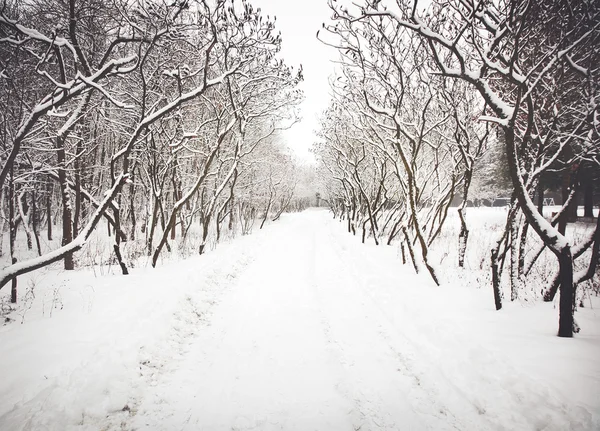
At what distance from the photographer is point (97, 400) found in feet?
9.99

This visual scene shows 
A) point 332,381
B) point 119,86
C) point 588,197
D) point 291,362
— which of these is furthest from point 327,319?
point 588,197

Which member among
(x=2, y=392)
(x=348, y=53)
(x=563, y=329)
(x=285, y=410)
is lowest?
(x=285, y=410)

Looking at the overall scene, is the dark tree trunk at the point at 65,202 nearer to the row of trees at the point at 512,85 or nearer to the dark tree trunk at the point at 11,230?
the dark tree trunk at the point at 11,230

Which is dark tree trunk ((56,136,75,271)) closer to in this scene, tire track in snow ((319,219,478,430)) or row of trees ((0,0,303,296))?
row of trees ((0,0,303,296))

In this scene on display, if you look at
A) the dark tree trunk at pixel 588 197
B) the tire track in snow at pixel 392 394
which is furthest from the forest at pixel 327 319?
the dark tree trunk at pixel 588 197

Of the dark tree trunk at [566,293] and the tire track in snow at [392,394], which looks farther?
the dark tree trunk at [566,293]

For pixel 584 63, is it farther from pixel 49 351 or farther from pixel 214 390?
pixel 49 351

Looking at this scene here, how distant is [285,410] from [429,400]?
5.83 ft

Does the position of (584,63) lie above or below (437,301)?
above

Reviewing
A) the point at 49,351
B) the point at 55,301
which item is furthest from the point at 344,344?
the point at 55,301

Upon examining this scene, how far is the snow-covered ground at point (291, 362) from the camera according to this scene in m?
2.88

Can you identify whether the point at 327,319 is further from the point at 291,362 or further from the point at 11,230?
the point at 11,230

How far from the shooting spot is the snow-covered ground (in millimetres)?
2875

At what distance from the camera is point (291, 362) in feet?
12.9
